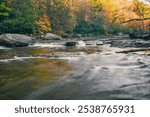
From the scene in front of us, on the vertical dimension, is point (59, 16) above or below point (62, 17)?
above

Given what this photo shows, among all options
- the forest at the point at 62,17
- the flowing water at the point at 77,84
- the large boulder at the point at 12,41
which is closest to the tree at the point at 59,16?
the forest at the point at 62,17

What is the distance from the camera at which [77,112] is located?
16.2ft

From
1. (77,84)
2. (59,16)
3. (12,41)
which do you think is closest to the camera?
(77,84)

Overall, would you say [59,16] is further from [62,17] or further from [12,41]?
[12,41]

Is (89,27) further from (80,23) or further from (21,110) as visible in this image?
(21,110)

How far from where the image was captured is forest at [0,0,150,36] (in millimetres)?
41375

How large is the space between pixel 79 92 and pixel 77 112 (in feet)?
4.93

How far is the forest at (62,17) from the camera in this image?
41375 millimetres

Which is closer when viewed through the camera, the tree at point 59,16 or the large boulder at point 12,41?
the large boulder at point 12,41

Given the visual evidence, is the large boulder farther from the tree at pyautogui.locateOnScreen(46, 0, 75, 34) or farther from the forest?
the tree at pyautogui.locateOnScreen(46, 0, 75, 34)

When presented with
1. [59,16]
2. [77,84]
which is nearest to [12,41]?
[77,84]

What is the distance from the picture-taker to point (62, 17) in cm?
6450

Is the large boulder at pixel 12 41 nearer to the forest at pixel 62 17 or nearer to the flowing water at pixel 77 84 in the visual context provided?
the forest at pixel 62 17

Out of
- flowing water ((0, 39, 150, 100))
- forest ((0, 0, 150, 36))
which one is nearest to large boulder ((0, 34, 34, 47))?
forest ((0, 0, 150, 36))
